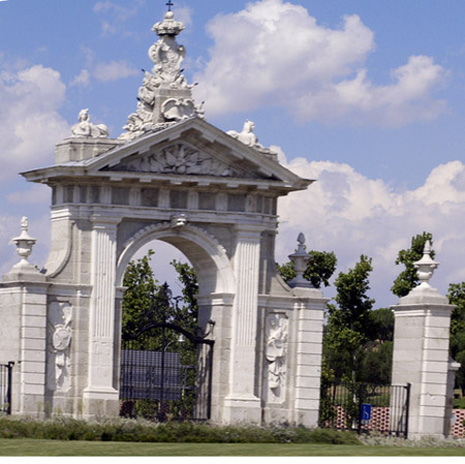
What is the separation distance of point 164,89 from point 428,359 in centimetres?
931

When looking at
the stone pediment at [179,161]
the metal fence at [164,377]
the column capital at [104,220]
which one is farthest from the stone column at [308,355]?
the column capital at [104,220]

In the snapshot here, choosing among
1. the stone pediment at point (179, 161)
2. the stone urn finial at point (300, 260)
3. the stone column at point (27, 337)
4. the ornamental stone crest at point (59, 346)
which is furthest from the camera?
the stone urn finial at point (300, 260)

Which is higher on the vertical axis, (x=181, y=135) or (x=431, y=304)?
(x=181, y=135)

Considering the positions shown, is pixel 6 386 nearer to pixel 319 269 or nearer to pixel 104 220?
pixel 104 220

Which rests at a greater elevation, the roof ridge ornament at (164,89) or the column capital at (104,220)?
the roof ridge ornament at (164,89)

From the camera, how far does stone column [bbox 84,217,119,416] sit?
34.9 metres

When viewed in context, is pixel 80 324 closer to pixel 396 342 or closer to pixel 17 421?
pixel 17 421

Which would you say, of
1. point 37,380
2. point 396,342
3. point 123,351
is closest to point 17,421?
point 37,380

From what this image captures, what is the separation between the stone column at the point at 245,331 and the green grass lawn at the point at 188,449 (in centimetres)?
415

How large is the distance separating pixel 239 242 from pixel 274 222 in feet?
4.05

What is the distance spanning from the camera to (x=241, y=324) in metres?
36.2

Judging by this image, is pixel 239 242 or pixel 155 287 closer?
pixel 239 242

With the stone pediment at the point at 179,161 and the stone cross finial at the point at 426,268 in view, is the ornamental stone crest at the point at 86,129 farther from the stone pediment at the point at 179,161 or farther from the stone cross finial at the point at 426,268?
the stone cross finial at the point at 426,268

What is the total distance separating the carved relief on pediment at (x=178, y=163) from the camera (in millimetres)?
35094
